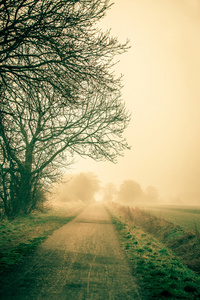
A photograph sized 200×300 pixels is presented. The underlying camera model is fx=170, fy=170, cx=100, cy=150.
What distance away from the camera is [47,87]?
4.85m

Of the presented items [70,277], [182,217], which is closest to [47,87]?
[70,277]

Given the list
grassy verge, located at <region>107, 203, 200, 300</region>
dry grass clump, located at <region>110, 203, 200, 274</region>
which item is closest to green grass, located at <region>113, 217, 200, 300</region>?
grassy verge, located at <region>107, 203, 200, 300</region>

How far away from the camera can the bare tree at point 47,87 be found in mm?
3938

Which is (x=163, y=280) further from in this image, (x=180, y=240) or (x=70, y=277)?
(x=180, y=240)

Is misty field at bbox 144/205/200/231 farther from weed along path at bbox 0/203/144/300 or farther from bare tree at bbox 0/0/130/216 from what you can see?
bare tree at bbox 0/0/130/216

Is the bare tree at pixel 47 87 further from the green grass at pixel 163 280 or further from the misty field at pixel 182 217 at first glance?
the misty field at pixel 182 217

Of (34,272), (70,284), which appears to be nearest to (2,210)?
(34,272)

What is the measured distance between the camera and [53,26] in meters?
3.82

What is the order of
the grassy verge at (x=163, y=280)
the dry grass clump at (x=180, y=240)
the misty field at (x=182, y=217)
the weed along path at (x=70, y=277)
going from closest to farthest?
the weed along path at (x=70, y=277), the grassy verge at (x=163, y=280), the dry grass clump at (x=180, y=240), the misty field at (x=182, y=217)

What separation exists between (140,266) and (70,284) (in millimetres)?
2017

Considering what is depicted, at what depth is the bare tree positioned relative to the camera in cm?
394

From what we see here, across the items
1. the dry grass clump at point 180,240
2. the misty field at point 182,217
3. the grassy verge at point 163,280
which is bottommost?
the misty field at point 182,217

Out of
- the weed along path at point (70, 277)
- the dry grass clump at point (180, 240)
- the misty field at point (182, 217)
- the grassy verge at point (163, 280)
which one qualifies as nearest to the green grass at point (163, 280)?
the grassy verge at point (163, 280)

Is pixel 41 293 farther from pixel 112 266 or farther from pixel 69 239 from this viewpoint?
pixel 69 239
